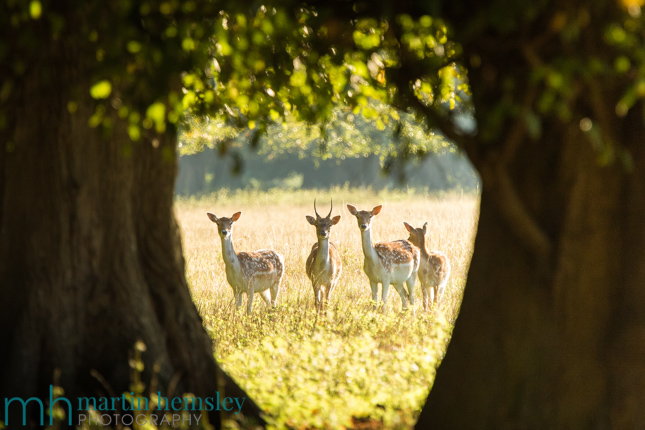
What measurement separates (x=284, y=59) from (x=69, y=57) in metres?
1.21

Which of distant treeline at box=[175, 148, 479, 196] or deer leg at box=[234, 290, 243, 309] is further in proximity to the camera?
distant treeline at box=[175, 148, 479, 196]

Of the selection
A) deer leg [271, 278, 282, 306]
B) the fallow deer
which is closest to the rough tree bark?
the fallow deer

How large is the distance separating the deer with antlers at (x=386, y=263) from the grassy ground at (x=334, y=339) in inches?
12.0

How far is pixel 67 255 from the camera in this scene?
4.55 meters

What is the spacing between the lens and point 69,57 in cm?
450

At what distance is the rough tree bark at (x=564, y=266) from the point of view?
382 cm

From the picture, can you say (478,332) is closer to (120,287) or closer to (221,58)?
(120,287)

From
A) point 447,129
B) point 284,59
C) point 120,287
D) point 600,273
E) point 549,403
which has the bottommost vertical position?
point 549,403

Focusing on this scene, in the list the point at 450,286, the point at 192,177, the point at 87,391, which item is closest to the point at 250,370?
the point at 87,391

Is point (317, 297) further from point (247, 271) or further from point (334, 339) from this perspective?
point (334, 339)

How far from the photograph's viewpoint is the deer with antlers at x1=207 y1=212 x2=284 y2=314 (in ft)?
33.9

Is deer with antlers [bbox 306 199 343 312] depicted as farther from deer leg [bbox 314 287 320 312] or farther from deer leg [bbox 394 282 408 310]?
deer leg [bbox 394 282 408 310]

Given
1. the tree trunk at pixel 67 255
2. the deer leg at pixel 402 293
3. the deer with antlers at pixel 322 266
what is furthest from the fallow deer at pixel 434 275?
the tree trunk at pixel 67 255

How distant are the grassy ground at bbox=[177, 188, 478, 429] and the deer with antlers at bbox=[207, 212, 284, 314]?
0.70 feet
